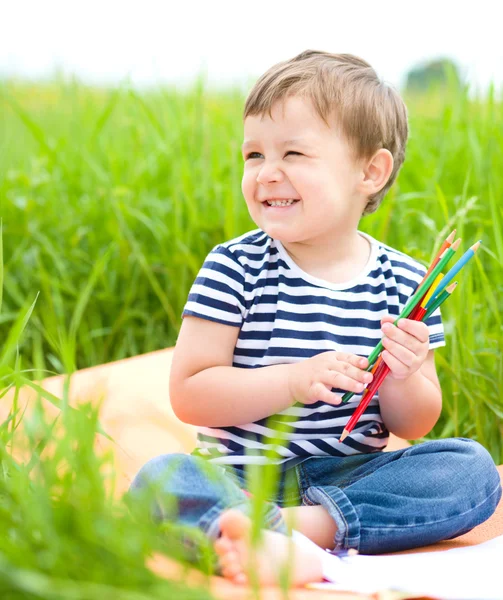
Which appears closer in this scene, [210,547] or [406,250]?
[210,547]

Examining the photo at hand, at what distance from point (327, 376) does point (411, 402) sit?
0.21m

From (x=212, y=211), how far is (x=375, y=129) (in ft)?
3.14

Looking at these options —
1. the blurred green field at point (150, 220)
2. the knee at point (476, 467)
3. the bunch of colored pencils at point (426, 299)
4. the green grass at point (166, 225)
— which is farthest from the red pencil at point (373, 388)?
the blurred green field at point (150, 220)

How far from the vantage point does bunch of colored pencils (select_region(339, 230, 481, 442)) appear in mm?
1090

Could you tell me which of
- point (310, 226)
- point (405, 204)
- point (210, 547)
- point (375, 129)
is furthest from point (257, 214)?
point (405, 204)

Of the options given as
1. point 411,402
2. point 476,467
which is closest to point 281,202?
point 411,402

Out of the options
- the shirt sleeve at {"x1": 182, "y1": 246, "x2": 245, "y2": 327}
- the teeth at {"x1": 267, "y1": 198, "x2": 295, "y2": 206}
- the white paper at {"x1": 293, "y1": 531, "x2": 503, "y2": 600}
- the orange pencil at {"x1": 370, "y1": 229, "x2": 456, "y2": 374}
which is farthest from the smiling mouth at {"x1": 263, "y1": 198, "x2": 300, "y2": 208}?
the white paper at {"x1": 293, "y1": 531, "x2": 503, "y2": 600}

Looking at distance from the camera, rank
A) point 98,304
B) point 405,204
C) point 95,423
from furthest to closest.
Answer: point 405,204 < point 98,304 < point 95,423

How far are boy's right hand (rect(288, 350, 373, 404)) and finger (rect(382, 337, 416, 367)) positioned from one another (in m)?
0.04

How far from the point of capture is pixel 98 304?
85.4 inches

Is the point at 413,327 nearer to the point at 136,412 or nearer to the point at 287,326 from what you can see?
the point at 287,326

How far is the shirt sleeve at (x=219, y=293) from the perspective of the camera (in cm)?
125

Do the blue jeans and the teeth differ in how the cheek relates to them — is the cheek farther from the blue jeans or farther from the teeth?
the blue jeans

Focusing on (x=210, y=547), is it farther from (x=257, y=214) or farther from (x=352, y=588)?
(x=257, y=214)
